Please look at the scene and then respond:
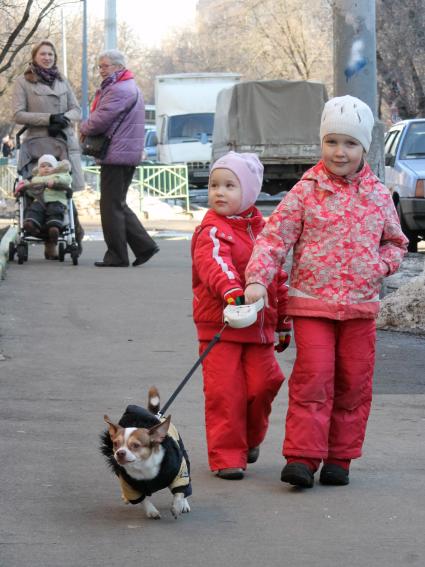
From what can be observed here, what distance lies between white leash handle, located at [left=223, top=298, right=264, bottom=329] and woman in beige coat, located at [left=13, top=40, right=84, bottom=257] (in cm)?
847

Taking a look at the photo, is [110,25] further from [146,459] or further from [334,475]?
[146,459]

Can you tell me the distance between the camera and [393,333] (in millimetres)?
9906

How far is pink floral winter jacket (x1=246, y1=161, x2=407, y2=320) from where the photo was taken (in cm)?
539

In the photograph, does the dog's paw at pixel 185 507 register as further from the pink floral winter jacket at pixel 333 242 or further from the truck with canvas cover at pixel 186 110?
the truck with canvas cover at pixel 186 110

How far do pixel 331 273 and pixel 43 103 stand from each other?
28.7ft

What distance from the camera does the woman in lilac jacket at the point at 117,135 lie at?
12.9 m

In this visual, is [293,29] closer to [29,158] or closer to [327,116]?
[29,158]

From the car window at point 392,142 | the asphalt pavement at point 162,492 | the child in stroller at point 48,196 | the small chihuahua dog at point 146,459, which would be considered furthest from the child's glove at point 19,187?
the small chihuahua dog at point 146,459

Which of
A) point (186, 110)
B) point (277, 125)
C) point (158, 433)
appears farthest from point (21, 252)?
point (186, 110)

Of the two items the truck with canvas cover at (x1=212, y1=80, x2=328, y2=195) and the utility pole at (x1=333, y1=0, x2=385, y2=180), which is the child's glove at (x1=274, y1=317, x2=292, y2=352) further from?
the truck with canvas cover at (x1=212, y1=80, x2=328, y2=195)

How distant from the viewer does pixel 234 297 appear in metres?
5.28

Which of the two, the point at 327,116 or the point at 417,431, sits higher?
the point at 327,116

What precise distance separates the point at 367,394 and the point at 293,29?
5425 cm

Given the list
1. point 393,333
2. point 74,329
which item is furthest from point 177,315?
point 393,333
